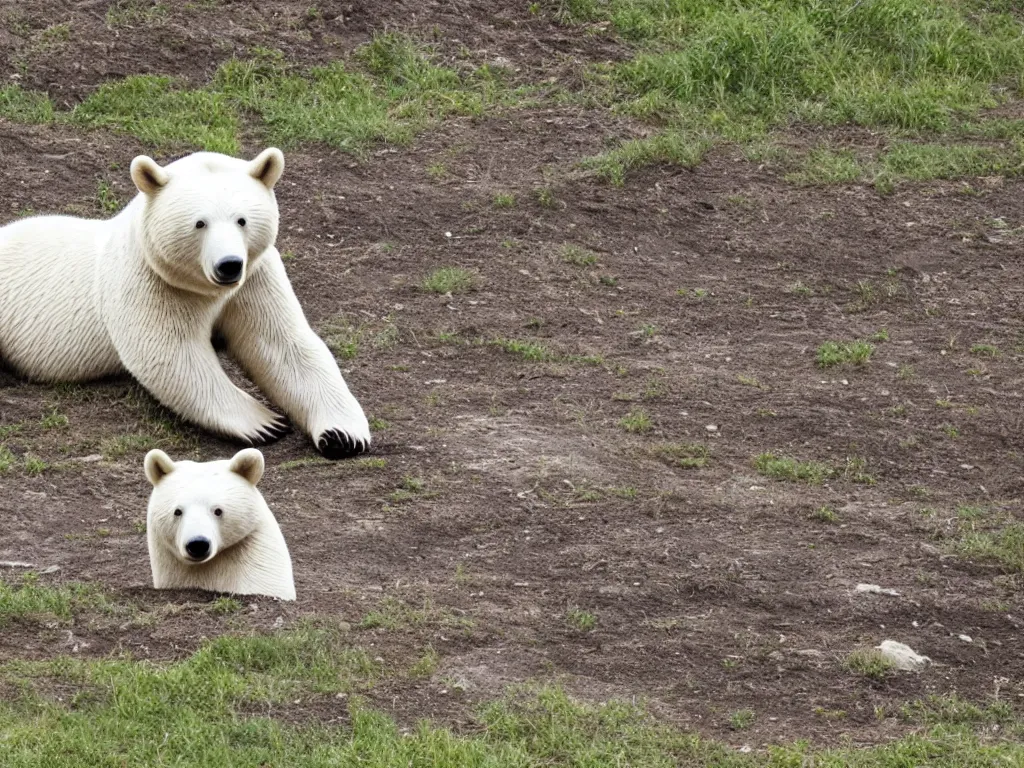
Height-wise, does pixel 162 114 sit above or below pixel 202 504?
above

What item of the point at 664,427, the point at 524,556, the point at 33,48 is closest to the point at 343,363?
the point at 664,427

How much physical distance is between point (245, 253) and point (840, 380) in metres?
2.82

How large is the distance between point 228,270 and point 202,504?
1361mm

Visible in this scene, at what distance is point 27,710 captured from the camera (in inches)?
160

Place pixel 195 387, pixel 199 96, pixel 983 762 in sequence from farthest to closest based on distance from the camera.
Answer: pixel 199 96 < pixel 195 387 < pixel 983 762

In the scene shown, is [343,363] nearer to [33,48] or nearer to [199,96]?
[199,96]

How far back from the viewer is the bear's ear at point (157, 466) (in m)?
4.81

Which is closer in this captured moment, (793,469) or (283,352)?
(793,469)

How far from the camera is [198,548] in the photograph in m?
4.64

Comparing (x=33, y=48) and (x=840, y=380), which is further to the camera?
(x=33, y=48)

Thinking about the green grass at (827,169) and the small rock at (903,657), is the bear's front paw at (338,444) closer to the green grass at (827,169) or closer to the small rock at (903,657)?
the small rock at (903,657)

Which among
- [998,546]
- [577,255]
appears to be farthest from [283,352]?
[998,546]

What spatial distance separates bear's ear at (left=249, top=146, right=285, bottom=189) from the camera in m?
6.07

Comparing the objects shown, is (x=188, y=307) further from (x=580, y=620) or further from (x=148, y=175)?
(x=580, y=620)
